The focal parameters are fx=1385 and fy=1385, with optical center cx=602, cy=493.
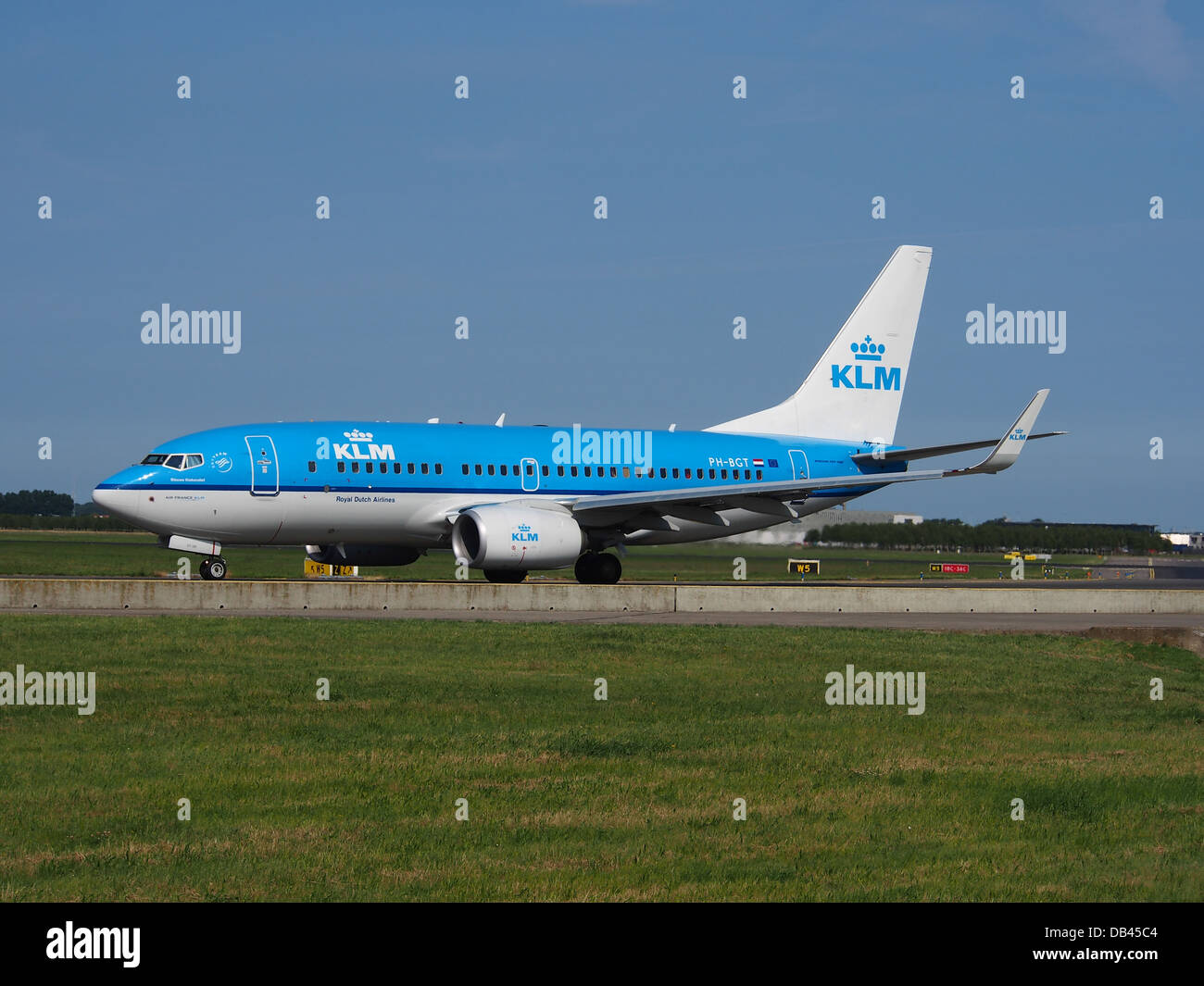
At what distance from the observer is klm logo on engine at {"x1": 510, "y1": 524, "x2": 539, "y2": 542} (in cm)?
3538

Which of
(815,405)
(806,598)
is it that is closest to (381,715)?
(806,598)

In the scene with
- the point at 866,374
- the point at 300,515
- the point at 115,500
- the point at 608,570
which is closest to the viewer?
the point at 115,500

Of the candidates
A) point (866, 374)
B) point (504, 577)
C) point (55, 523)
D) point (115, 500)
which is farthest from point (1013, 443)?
point (55, 523)

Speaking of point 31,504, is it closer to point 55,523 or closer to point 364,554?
point 55,523

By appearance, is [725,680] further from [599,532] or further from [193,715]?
[599,532]

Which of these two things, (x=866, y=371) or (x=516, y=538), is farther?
(x=866, y=371)

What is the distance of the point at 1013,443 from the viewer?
36281 millimetres

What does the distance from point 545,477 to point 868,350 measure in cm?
1366

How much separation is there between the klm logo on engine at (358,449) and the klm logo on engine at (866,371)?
16431mm
